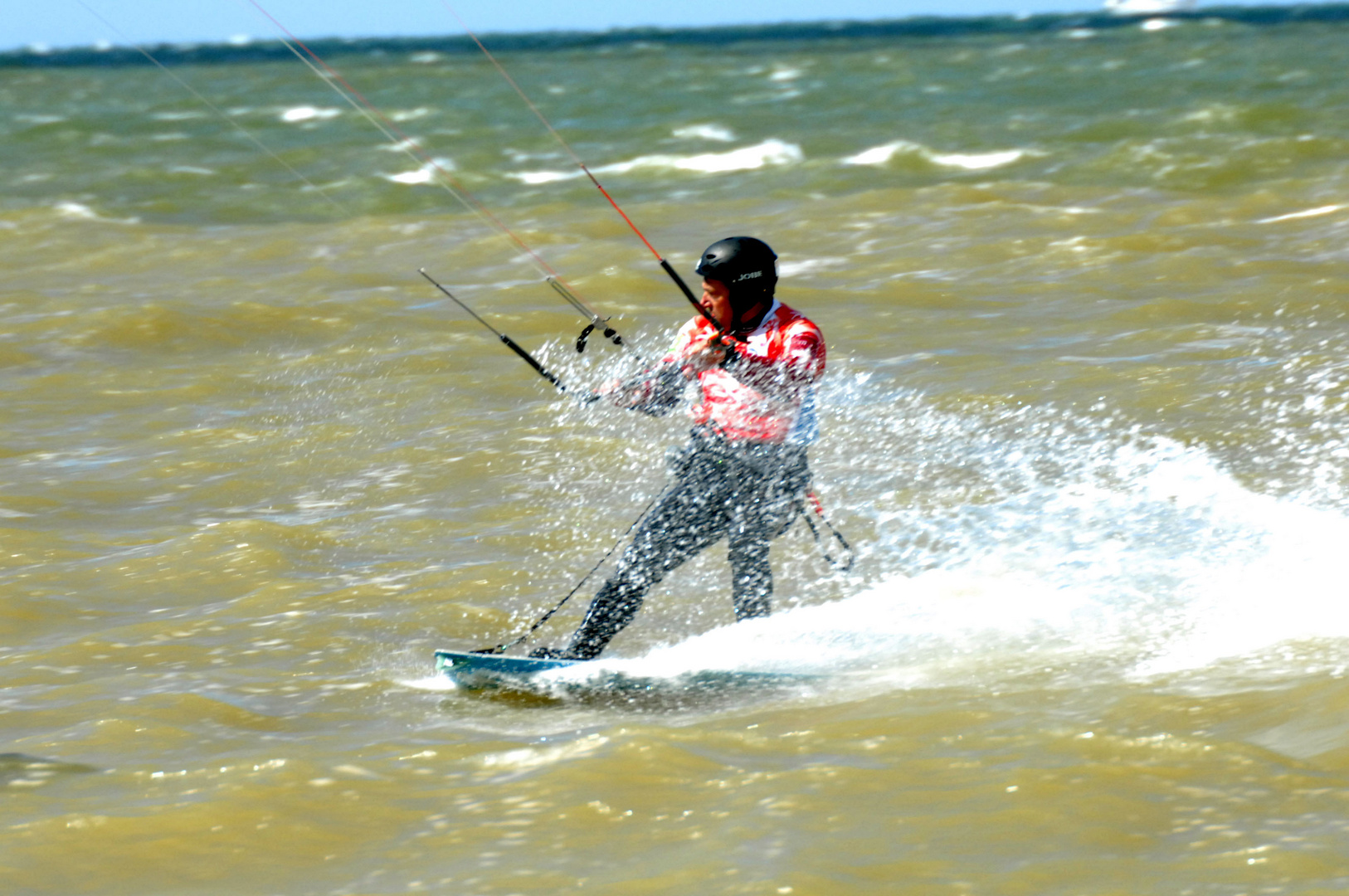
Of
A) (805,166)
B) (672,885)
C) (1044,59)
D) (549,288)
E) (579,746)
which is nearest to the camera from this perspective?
(672,885)

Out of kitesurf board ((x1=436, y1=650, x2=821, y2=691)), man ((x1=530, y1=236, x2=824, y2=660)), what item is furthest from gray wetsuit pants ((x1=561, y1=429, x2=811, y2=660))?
kitesurf board ((x1=436, y1=650, x2=821, y2=691))

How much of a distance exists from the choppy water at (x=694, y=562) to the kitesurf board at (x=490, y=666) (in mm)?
103

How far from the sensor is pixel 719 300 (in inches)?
233

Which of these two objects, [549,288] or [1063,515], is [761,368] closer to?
[1063,515]

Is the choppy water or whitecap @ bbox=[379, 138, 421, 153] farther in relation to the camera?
whitecap @ bbox=[379, 138, 421, 153]

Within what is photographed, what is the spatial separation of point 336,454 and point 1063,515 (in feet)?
14.1

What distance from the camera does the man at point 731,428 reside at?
5.84 metres

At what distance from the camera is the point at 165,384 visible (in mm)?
11773

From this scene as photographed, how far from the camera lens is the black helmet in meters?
5.83

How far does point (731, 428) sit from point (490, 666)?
1.19 m

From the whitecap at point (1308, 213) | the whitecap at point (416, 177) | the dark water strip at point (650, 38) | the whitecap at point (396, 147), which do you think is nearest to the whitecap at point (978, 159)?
the whitecap at point (1308, 213)

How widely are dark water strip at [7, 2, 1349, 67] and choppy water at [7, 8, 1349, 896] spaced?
5407cm

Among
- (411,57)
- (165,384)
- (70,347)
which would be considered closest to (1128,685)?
(165,384)

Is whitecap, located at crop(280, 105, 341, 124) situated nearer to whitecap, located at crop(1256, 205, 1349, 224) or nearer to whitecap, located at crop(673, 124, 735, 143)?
whitecap, located at crop(673, 124, 735, 143)
